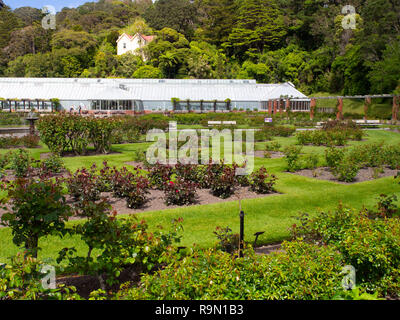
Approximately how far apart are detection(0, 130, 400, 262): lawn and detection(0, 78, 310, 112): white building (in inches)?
1120

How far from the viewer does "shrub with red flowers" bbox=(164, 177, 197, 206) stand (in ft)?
22.0

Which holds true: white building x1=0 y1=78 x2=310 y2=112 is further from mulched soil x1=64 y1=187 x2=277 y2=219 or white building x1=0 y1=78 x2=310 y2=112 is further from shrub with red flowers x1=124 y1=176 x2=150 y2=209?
shrub with red flowers x1=124 y1=176 x2=150 y2=209

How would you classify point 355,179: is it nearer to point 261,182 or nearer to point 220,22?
point 261,182

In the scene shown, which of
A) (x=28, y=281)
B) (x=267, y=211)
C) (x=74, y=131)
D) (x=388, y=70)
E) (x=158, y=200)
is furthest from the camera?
(x=388, y=70)

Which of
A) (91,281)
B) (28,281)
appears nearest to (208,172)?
(91,281)

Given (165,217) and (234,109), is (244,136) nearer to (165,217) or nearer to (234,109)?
(165,217)

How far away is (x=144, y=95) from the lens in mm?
39031

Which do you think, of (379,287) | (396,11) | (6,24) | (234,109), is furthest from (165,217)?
(6,24)

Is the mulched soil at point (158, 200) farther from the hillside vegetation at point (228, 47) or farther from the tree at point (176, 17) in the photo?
the tree at point (176, 17)

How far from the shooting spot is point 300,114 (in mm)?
30688

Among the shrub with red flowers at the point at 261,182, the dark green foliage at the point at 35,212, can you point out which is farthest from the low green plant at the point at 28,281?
the shrub with red flowers at the point at 261,182

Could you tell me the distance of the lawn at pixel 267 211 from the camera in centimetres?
497

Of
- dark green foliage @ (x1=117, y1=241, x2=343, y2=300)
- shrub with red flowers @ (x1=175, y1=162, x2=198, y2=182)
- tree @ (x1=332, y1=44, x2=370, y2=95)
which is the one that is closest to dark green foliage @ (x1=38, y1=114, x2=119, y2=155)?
shrub with red flowers @ (x1=175, y1=162, x2=198, y2=182)

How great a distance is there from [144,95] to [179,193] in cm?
3375
